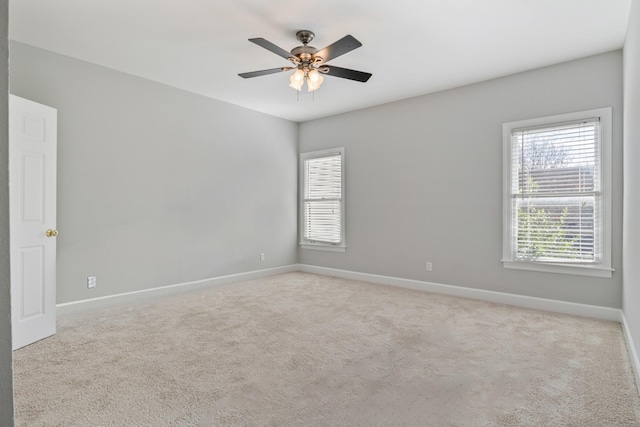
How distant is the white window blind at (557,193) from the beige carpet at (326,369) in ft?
2.53

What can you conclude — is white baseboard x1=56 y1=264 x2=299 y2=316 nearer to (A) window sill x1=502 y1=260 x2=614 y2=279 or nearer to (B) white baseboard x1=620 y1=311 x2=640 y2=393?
(A) window sill x1=502 y1=260 x2=614 y2=279

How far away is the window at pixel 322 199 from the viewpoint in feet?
20.1

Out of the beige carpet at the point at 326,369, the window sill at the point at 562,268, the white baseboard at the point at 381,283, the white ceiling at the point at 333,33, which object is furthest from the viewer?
the white baseboard at the point at 381,283

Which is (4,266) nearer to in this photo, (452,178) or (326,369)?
(326,369)

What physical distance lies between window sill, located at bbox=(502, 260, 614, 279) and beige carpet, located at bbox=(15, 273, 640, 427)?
0.50 meters

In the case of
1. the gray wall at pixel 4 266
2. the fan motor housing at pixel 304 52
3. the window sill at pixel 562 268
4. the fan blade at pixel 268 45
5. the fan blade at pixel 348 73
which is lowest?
the window sill at pixel 562 268

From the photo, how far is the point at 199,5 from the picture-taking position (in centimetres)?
292

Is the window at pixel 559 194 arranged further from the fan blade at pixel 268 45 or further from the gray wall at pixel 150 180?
the gray wall at pixel 150 180

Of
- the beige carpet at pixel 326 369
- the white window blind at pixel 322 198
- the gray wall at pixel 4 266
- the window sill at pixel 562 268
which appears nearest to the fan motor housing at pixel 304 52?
the beige carpet at pixel 326 369

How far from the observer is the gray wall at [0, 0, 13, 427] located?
2.76 ft

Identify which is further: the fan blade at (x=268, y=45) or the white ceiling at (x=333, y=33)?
the white ceiling at (x=333, y=33)

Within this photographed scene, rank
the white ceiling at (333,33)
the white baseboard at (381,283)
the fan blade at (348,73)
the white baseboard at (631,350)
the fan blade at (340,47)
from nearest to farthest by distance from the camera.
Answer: the white baseboard at (631,350), the fan blade at (340,47), the white ceiling at (333,33), the fan blade at (348,73), the white baseboard at (381,283)

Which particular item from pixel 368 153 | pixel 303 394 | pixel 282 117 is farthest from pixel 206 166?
pixel 303 394

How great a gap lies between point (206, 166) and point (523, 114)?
4.24 metres
